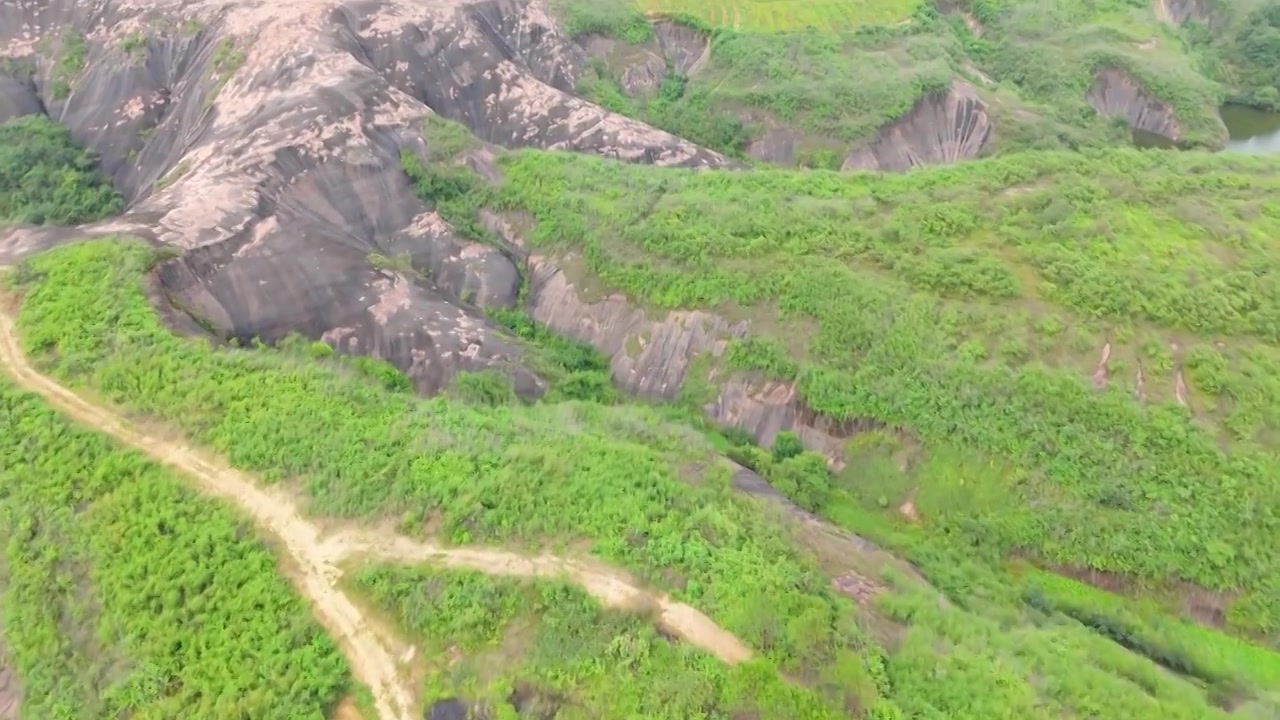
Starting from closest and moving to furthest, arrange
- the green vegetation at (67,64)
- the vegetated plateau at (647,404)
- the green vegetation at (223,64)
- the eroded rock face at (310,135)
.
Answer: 1. the vegetated plateau at (647,404)
2. the eroded rock face at (310,135)
3. the green vegetation at (223,64)
4. the green vegetation at (67,64)

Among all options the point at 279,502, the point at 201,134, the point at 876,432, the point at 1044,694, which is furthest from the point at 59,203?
the point at 1044,694

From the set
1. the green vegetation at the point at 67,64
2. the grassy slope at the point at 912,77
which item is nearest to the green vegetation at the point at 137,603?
the green vegetation at the point at 67,64

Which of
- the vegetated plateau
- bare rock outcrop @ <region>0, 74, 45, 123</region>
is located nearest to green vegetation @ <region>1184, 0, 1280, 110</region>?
the vegetated plateau

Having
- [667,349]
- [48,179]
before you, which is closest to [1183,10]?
[667,349]

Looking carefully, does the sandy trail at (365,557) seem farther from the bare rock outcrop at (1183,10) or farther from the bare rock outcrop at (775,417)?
the bare rock outcrop at (1183,10)

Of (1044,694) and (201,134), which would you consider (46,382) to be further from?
(1044,694)

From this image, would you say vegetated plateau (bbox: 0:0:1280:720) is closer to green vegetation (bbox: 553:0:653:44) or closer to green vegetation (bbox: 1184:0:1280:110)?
green vegetation (bbox: 553:0:653:44)

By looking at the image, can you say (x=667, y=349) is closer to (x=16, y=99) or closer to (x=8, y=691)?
(x=8, y=691)
